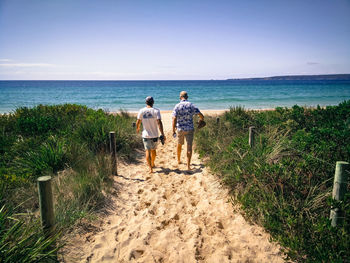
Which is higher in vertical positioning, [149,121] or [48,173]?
[149,121]

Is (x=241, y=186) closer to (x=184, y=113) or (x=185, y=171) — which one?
(x=185, y=171)

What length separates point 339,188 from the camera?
9.16 ft

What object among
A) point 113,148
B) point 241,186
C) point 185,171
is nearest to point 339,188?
point 241,186

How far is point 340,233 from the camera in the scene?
8.62ft

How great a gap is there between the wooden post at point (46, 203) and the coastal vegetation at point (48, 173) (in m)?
0.13

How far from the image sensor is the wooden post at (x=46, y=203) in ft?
7.71

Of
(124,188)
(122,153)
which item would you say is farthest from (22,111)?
(124,188)

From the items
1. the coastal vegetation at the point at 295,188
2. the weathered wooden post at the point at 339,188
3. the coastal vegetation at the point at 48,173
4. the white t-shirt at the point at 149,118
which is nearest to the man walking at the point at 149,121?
the white t-shirt at the point at 149,118

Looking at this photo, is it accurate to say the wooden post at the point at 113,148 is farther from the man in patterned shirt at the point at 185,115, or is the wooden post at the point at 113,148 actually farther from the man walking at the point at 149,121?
the man in patterned shirt at the point at 185,115

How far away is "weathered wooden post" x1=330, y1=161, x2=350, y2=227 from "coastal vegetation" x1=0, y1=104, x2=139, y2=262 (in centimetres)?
355

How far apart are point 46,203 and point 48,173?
91.8 inches

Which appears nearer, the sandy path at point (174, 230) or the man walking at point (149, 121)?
the sandy path at point (174, 230)

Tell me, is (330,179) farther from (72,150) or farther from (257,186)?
(72,150)

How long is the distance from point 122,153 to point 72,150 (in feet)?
5.75
